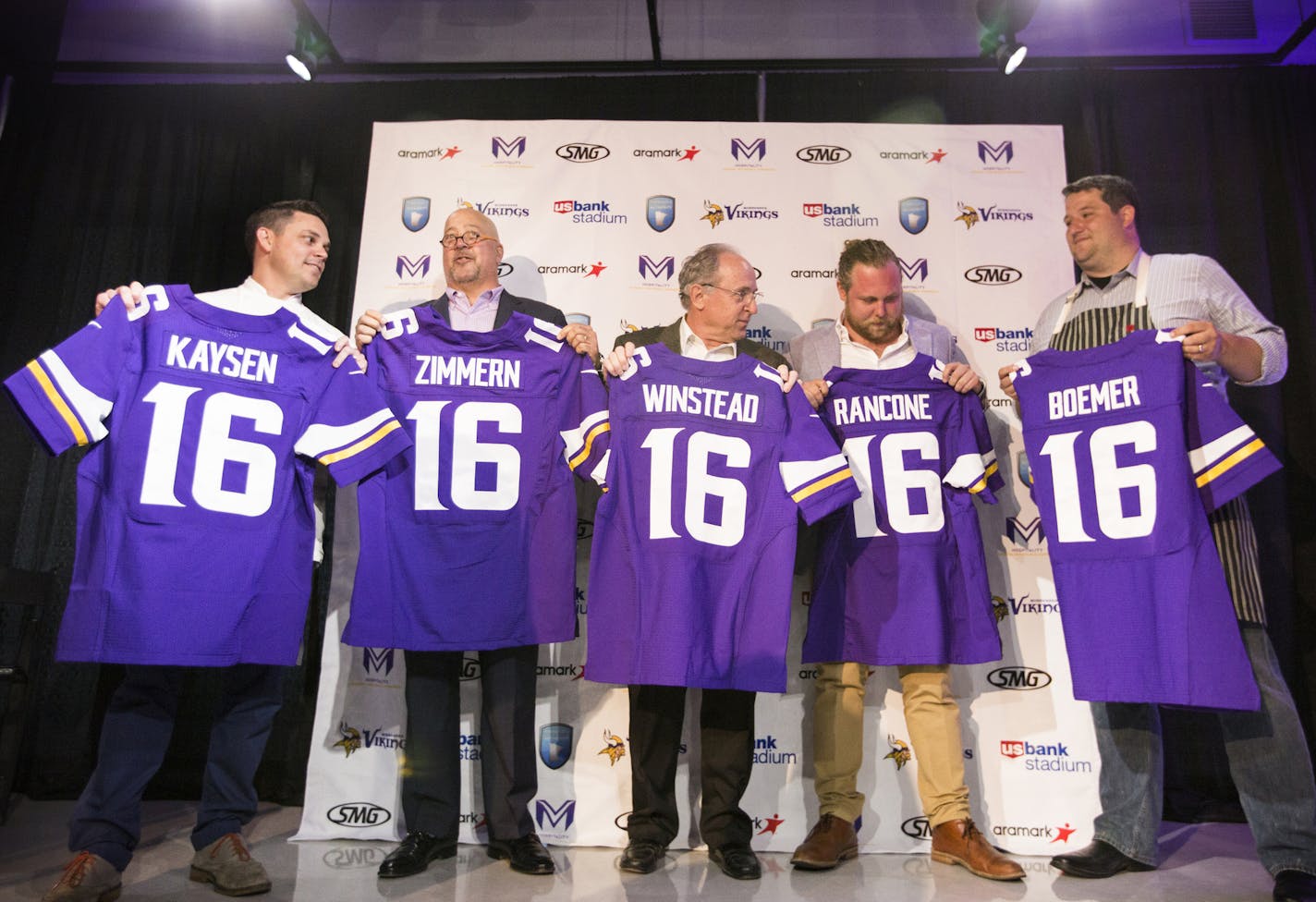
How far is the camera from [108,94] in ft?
15.6

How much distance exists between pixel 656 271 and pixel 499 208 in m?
0.74

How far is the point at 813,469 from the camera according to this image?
2.90m

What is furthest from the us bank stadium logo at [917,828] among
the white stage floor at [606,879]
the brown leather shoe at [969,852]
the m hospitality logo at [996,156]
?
the m hospitality logo at [996,156]

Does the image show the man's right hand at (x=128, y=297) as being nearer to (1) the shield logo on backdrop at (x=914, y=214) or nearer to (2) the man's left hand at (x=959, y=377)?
(2) the man's left hand at (x=959, y=377)

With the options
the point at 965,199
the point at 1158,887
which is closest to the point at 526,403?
the point at 965,199

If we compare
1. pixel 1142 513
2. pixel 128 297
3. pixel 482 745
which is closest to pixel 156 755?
pixel 482 745

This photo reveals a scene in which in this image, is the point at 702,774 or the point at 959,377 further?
the point at 959,377

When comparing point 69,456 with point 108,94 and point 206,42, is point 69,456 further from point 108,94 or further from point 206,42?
point 206,42

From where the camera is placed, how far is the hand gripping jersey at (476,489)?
2.83 m

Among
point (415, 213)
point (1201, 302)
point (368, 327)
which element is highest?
point (415, 213)

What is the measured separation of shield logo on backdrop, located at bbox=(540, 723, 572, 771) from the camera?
3359 millimetres

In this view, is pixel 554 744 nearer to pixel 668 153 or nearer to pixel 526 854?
pixel 526 854

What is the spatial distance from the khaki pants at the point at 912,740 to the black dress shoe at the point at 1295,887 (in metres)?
0.82

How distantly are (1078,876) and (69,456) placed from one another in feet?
14.8
